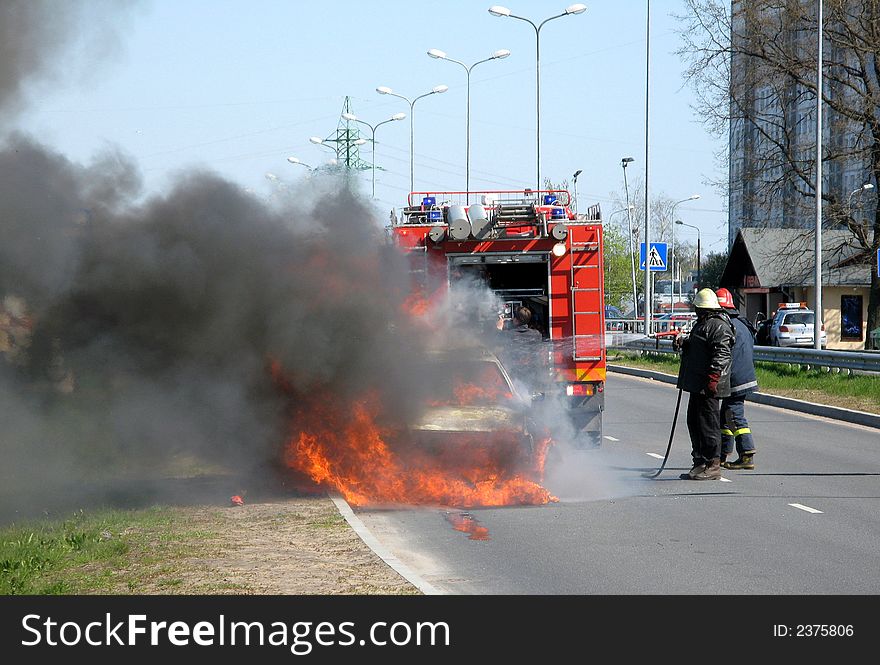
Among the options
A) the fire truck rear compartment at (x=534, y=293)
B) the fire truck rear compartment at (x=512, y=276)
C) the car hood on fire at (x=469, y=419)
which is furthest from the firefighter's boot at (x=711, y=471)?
the fire truck rear compartment at (x=512, y=276)

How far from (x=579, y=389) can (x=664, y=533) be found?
186 inches

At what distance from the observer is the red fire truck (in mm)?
13234

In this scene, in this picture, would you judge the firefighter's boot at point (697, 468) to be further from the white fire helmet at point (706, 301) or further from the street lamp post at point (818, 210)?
the street lamp post at point (818, 210)

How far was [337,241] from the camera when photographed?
1019 centimetres

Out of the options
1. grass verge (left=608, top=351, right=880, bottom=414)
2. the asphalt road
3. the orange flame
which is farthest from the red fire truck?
grass verge (left=608, top=351, right=880, bottom=414)

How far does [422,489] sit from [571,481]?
5.99 ft

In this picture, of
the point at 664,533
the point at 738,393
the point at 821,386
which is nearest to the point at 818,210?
the point at 821,386

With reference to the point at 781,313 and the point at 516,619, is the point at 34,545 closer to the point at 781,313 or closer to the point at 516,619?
the point at 516,619

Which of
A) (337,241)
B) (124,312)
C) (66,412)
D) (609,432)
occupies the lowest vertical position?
(609,432)

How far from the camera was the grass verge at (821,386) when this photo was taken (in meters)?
19.2

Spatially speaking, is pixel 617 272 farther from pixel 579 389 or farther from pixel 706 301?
pixel 706 301

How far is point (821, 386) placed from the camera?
21.4 m

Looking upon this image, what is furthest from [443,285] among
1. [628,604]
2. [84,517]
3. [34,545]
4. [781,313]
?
[781,313]

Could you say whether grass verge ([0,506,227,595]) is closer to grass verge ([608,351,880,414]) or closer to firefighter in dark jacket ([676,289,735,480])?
firefighter in dark jacket ([676,289,735,480])
